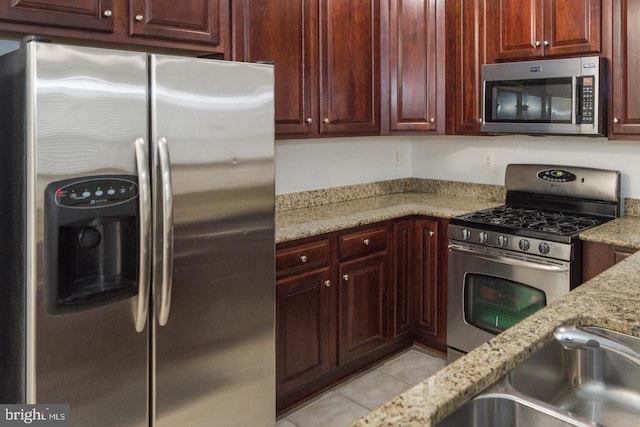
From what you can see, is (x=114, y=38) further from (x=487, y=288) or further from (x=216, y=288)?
(x=487, y=288)

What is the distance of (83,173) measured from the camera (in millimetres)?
1720

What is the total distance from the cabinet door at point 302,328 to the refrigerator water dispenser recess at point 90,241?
0.92m

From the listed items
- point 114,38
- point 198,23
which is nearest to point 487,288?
point 198,23

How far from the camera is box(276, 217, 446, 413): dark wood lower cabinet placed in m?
2.72

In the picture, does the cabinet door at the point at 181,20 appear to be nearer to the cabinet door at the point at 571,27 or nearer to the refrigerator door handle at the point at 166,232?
the refrigerator door handle at the point at 166,232

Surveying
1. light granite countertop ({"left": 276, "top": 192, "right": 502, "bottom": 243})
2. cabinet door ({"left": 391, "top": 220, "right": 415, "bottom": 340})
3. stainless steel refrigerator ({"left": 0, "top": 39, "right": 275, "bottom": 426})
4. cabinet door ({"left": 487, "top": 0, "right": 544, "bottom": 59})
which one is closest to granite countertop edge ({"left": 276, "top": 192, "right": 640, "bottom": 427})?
light granite countertop ({"left": 276, "top": 192, "right": 502, "bottom": 243})

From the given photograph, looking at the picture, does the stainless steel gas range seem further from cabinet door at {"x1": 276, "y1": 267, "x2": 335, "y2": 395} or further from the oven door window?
cabinet door at {"x1": 276, "y1": 267, "x2": 335, "y2": 395}

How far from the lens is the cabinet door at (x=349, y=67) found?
305cm

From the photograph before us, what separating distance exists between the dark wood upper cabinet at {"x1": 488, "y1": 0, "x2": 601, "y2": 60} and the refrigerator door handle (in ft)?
7.01

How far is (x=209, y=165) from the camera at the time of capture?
6.63 feet

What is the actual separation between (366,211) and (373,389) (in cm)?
100

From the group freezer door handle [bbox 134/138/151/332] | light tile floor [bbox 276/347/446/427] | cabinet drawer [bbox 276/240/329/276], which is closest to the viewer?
Result: freezer door handle [bbox 134/138/151/332]

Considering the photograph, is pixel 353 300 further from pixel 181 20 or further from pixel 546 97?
pixel 181 20

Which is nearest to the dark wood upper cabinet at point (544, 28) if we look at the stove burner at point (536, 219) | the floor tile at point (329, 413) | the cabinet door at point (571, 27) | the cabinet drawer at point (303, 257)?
the cabinet door at point (571, 27)
